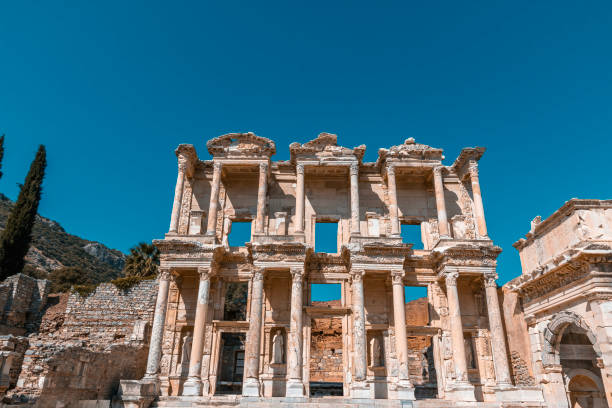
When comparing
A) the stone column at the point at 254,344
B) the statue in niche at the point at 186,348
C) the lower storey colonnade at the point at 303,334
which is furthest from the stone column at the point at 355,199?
the statue in niche at the point at 186,348

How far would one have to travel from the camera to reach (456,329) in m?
16.1

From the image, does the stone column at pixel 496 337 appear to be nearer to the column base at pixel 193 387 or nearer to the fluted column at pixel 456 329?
the fluted column at pixel 456 329

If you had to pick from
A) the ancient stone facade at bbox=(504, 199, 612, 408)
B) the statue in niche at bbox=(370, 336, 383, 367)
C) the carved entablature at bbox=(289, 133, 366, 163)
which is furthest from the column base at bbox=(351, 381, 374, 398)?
the carved entablature at bbox=(289, 133, 366, 163)

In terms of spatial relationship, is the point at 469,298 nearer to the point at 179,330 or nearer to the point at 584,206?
the point at 584,206

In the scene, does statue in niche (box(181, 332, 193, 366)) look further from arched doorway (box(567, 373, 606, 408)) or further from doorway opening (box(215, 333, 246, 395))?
arched doorway (box(567, 373, 606, 408))

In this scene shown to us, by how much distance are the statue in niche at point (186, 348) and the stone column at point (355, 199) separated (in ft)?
25.4

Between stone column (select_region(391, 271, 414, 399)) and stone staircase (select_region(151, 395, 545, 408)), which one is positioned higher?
stone column (select_region(391, 271, 414, 399))

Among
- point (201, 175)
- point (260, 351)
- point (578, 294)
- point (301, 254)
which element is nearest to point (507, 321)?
point (578, 294)

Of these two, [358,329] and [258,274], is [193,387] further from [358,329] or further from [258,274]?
[358,329]

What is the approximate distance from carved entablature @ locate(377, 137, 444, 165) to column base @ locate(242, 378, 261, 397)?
10618 millimetres

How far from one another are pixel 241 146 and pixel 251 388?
33.3 feet

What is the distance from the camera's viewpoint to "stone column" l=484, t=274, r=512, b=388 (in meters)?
15.4

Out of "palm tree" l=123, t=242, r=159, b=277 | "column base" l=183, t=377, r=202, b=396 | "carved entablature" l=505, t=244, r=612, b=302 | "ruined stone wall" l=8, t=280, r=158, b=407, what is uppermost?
"palm tree" l=123, t=242, r=159, b=277

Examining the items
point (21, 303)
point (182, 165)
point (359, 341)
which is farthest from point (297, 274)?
point (21, 303)
